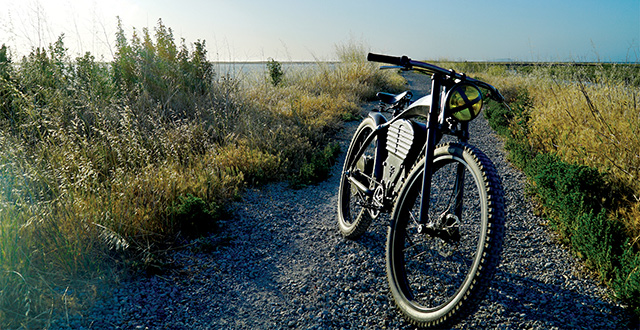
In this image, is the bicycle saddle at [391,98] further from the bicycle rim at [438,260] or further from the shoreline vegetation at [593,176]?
the shoreline vegetation at [593,176]

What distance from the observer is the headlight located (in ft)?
7.72

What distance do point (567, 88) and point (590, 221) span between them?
5.34 m

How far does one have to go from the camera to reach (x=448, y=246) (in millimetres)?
3248

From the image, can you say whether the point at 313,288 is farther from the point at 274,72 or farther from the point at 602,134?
the point at 274,72

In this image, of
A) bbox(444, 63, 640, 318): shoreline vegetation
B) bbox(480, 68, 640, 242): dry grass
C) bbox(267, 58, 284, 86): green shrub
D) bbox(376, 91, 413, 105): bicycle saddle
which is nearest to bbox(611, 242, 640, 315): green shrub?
bbox(444, 63, 640, 318): shoreline vegetation

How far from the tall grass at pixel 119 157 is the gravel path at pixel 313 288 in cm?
33

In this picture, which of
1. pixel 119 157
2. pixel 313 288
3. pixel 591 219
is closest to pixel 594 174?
pixel 591 219

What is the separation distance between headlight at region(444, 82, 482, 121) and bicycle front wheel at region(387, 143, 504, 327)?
19 centimetres

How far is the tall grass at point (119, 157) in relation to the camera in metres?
3.08

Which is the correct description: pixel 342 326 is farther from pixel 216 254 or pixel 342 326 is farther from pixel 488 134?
pixel 488 134

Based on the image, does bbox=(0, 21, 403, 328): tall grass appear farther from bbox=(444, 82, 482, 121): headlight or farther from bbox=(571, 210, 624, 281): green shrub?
bbox=(571, 210, 624, 281): green shrub

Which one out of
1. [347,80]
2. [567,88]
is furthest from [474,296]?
[347,80]

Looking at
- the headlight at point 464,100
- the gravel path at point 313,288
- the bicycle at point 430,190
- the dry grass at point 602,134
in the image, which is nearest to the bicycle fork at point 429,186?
the bicycle at point 430,190

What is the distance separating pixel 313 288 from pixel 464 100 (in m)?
1.84
